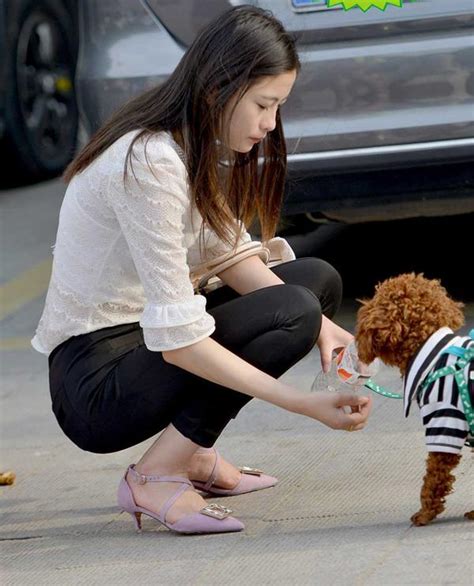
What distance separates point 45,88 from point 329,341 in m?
4.29

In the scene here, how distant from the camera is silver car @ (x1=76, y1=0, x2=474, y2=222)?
4168mm

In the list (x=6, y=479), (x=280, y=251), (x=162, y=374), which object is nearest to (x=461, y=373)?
(x=162, y=374)

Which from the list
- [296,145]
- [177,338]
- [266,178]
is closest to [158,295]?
[177,338]

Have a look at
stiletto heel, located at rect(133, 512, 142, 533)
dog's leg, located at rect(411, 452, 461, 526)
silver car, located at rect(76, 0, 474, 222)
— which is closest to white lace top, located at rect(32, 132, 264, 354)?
stiletto heel, located at rect(133, 512, 142, 533)

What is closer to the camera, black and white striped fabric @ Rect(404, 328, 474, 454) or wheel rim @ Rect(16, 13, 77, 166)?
black and white striped fabric @ Rect(404, 328, 474, 454)

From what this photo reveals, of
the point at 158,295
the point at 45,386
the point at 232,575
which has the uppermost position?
the point at 158,295

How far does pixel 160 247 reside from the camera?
10.0ft

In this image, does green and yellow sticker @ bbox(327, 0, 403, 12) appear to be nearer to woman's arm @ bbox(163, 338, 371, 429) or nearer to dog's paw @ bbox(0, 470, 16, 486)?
woman's arm @ bbox(163, 338, 371, 429)

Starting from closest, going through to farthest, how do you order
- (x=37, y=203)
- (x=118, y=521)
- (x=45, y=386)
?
1. (x=118, y=521)
2. (x=45, y=386)
3. (x=37, y=203)

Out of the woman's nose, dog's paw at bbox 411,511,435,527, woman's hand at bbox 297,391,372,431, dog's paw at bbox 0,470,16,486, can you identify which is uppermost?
the woman's nose

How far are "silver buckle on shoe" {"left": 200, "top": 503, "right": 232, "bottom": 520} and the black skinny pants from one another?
16 centimetres

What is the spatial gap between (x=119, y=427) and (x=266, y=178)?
0.75 metres

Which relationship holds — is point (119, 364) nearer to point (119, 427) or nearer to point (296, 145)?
point (119, 427)

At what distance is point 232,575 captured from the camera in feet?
9.47
